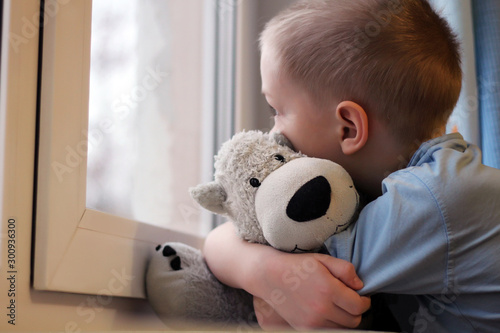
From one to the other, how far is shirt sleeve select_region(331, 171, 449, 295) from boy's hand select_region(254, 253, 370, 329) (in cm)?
2

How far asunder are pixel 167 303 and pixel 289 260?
27cm

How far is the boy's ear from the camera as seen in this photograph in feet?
2.48

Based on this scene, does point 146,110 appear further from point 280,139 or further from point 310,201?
point 310,201

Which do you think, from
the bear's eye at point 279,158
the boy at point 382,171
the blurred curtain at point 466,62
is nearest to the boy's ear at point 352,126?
the boy at point 382,171

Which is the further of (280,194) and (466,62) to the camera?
(466,62)

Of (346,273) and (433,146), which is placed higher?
(433,146)

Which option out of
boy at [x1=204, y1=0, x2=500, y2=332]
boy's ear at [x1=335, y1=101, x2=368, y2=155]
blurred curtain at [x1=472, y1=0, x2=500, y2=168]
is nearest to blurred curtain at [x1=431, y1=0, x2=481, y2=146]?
blurred curtain at [x1=472, y1=0, x2=500, y2=168]

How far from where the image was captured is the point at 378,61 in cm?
75

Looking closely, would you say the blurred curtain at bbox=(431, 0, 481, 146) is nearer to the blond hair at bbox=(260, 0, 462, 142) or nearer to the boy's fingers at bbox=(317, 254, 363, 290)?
the blond hair at bbox=(260, 0, 462, 142)

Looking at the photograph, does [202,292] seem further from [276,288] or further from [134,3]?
[134,3]

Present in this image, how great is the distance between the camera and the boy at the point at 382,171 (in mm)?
646

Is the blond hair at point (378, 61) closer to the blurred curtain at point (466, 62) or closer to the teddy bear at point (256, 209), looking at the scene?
the teddy bear at point (256, 209)

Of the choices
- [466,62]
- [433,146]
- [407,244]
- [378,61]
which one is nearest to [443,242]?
[407,244]

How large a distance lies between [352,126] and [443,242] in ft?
0.73
